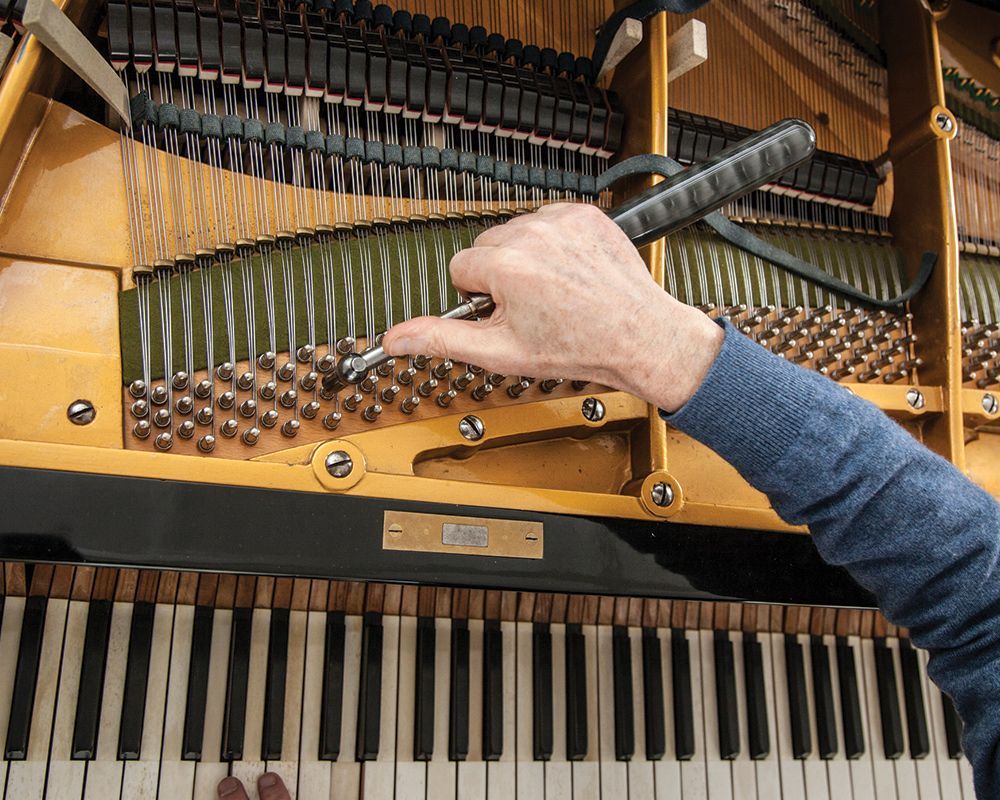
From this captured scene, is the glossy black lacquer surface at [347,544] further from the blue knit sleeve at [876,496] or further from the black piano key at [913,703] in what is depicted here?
the black piano key at [913,703]

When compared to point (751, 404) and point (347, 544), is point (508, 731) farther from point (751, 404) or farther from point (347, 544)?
point (751, 404)

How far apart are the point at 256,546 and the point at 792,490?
2.78 ft

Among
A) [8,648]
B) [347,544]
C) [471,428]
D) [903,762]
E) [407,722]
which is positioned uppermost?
[471,428]

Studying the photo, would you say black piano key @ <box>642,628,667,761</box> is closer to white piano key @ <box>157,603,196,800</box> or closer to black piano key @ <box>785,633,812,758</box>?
black piano key @ <box>785,633,812,758</box>

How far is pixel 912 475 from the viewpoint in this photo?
5.00 ft

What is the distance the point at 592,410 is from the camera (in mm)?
1884

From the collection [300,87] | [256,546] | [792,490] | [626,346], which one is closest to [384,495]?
[256,546]

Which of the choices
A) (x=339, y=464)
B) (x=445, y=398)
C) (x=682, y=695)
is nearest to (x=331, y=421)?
(x=339, y=464)

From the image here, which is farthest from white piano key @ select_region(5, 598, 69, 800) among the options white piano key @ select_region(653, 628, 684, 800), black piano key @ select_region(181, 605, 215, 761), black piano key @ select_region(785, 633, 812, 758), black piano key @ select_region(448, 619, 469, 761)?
black piano key @ select_region(785, 633, 812, 758)

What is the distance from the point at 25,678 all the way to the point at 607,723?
109cm

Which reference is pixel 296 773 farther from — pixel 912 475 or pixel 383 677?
pixel 912 475

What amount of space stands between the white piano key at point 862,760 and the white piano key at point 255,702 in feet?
4.34

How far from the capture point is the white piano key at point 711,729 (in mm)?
2074

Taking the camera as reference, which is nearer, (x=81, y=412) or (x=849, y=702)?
(x=81, y=412)
